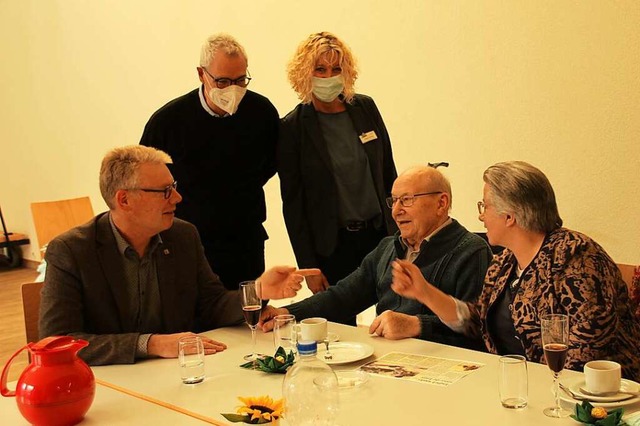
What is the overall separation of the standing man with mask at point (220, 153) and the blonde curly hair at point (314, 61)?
22 centimetres

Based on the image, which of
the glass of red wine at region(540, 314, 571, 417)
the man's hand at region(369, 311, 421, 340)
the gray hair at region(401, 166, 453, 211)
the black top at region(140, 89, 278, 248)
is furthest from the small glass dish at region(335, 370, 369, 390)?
the black top at region(140, 89, 278, 248)

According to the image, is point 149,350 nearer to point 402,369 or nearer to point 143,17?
point 402,369

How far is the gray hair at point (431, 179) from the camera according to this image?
294 cm

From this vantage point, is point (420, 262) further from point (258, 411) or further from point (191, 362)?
point (258, 411)

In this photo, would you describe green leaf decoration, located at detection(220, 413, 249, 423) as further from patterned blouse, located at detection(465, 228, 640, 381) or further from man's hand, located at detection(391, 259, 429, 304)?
patterned blouse, located at detection(465, 228, 640, 381)

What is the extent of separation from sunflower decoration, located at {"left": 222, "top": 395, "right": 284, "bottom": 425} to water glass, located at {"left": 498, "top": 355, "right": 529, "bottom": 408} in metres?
0.53

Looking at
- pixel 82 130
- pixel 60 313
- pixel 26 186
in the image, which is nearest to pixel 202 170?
pixel 60 313

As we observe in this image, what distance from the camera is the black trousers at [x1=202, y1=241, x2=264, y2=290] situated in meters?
3.69

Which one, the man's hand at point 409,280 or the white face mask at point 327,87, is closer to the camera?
the man's hand at point 409,280

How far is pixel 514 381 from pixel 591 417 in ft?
0.71

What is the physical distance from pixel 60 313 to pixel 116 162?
0.56 meters

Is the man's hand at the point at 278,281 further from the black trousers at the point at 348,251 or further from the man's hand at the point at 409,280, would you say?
the black trousers at the point at 348,251

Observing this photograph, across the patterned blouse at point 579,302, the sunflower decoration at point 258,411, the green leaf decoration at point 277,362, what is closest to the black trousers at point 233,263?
the green leaf decoration at point 277,362

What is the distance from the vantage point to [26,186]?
381 inches
